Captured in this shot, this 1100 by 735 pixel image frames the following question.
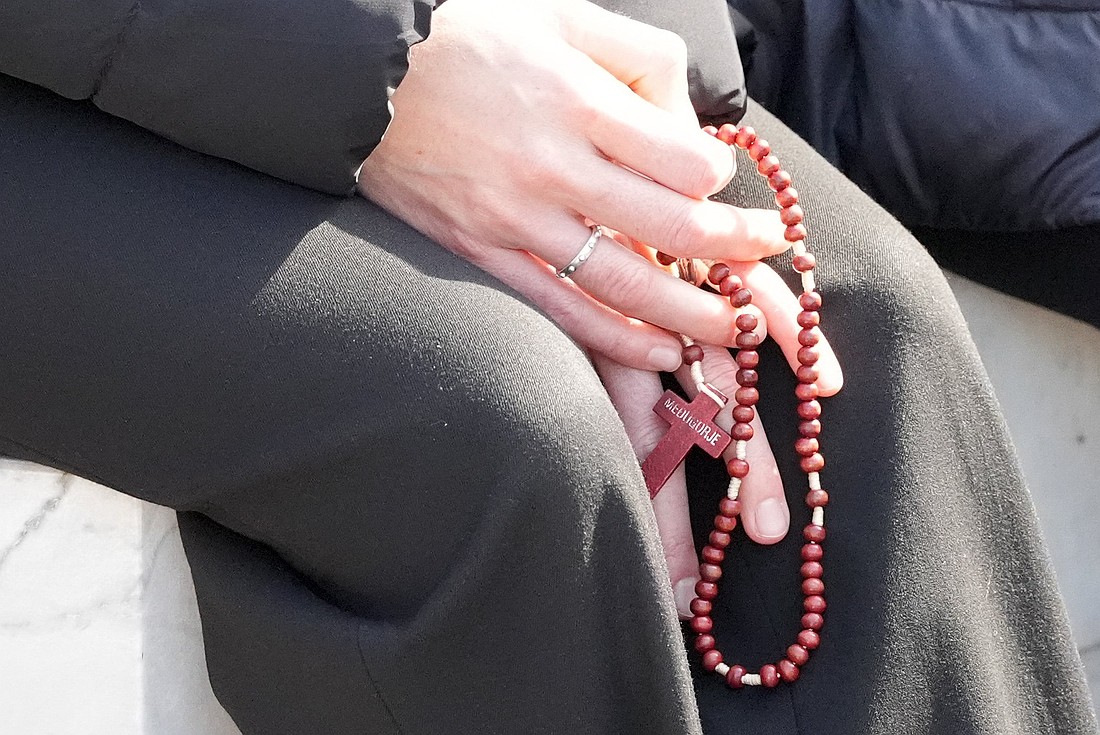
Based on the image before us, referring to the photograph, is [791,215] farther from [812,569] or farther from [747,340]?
[812,569]

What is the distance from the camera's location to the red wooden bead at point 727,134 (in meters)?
0.84

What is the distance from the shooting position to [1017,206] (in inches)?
41.2

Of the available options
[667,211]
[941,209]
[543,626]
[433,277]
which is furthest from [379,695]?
[941,209]

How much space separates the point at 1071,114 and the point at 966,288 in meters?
0.25

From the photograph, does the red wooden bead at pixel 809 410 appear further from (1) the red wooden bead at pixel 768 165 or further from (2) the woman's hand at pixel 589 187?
(1) the red wooden bead at pixel 768 165

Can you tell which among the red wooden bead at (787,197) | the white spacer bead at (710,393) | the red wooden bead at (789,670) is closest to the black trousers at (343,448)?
the red wooden bead at (789,670)

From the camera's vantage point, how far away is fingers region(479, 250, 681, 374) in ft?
2.53

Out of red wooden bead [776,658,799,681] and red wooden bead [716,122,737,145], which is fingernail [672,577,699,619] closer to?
red wooden bead [776,658,799,681]

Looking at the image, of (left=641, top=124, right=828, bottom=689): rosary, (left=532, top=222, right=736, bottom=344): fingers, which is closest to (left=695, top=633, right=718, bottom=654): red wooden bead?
(left=641, top=124, right=828, bottom=689): rosary

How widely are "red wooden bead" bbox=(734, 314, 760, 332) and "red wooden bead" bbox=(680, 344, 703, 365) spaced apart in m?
0.04

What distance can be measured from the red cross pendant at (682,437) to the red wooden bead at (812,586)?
10cm

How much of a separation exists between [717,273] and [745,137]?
122mm

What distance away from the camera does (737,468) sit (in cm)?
76

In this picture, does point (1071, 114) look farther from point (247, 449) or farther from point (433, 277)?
point (247, 449)
